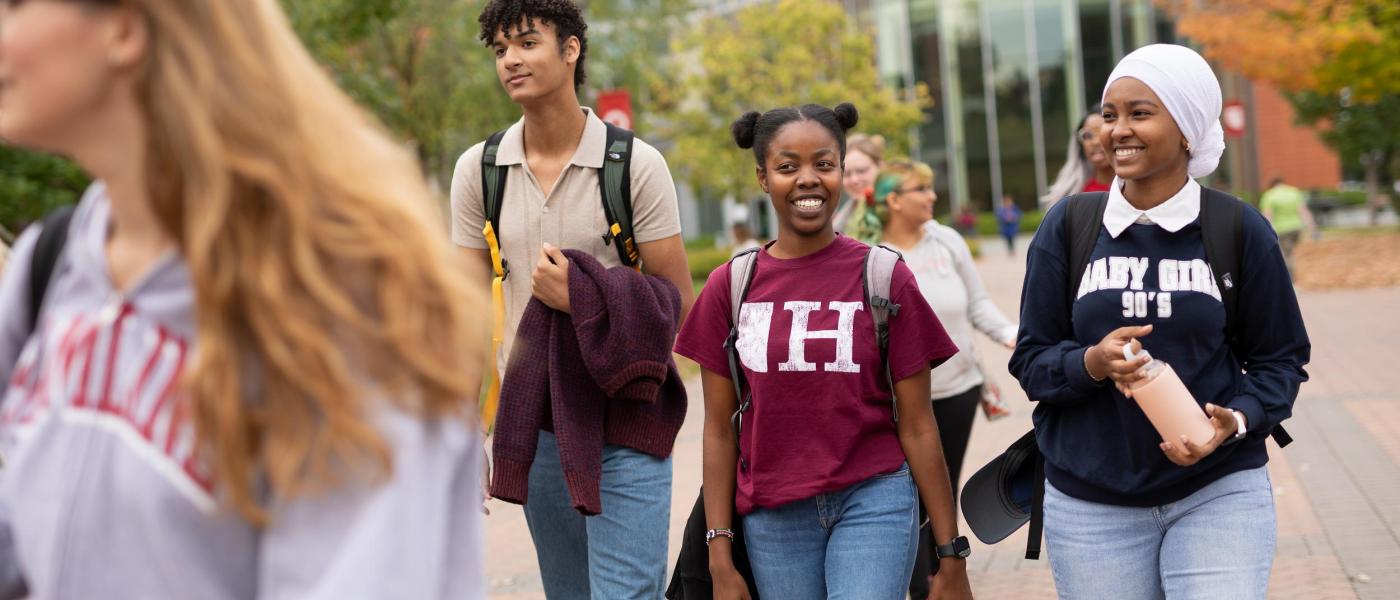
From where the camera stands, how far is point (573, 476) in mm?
4004

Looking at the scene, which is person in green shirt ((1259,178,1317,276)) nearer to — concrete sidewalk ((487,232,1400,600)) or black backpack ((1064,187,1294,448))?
concrete sidewalk ((487,232,1400,600))

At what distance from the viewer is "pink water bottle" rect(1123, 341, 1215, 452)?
3368 mm

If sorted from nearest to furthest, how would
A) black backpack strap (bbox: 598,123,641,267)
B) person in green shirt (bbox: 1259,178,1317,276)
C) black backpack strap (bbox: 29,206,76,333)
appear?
1. black backpack strap (bbox: 29,206,76,333)
2. black backpack strap (bbox: 598,123,641,267)
3. person in green shirt (bbox: 1259,178,1317,276)

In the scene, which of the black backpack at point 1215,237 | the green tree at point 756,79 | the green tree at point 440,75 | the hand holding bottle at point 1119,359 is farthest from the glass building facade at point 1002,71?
the hand holding bottle at point 1119,359

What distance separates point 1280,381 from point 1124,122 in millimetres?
707

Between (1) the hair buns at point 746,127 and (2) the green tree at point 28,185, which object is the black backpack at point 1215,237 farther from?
(2) the green tree at point 28,185

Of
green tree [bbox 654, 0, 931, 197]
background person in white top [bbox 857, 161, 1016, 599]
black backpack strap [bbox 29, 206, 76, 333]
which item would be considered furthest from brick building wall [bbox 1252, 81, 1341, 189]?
black backpack strap [bbox 29, 206, 76, 333]

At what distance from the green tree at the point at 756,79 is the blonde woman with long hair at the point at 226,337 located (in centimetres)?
3387

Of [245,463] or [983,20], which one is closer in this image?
[245,463]

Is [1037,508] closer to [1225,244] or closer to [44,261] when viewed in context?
[1225,244]

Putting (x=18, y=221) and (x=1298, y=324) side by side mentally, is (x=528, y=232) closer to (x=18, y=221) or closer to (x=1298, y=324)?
(x=1298, y=324)

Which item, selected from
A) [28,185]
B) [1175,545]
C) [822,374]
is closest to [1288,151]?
[28,185]

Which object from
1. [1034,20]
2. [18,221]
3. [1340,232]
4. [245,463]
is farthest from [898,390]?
[1034,20]

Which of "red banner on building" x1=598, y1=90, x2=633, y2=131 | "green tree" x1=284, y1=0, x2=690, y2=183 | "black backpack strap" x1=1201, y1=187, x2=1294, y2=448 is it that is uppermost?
"green tree" x1=284, y1=0, x2=690, y2=183
